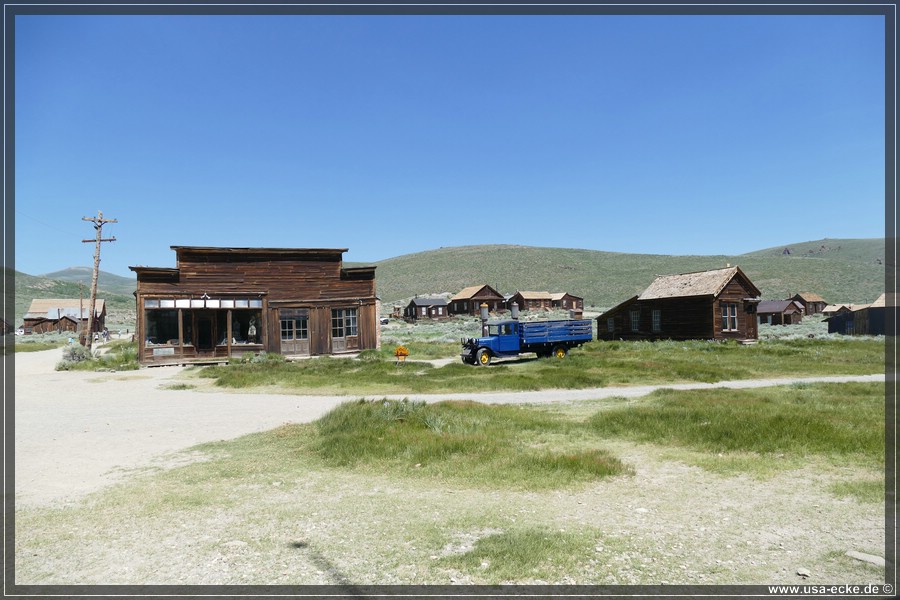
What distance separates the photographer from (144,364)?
29281mm

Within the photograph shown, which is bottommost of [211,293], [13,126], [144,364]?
[144,364]

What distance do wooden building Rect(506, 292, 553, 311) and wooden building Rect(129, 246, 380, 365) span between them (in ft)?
200

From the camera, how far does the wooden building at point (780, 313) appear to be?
68875 mm

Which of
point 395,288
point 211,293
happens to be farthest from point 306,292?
point 395,288

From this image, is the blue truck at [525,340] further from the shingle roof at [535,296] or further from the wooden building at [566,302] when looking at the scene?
the wooden building at [566,302]

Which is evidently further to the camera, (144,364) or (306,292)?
(306,292)

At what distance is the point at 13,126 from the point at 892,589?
1306 centimetres

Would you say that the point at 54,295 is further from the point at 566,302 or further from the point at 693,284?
the point at 693,284

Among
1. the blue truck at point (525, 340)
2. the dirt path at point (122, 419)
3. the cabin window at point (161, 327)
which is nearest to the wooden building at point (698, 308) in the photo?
the blue truck at point (525, 340)

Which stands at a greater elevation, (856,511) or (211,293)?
(211,293)

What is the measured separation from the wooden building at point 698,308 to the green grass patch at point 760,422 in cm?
2336

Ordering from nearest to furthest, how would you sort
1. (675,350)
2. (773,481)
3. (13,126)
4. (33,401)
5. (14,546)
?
1. (14,546)
2. (773,481)
3. (13,126)
4. (33,401)
5. (675,350)

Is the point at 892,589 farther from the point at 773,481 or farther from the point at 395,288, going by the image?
the point at 395,288

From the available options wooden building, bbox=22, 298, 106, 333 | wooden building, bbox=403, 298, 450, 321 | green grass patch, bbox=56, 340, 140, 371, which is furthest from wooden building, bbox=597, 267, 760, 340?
wooden building, bbox=22, 298, 106, 333
